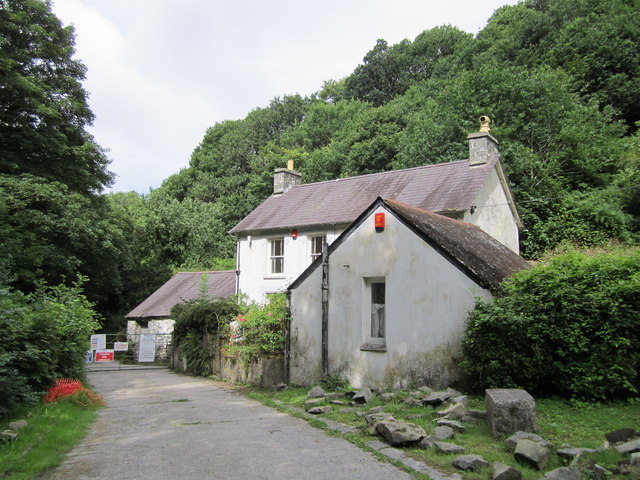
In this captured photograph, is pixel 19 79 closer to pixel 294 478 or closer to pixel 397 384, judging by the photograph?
pixel 397 384

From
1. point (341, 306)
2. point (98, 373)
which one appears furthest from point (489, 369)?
point (98, 373)

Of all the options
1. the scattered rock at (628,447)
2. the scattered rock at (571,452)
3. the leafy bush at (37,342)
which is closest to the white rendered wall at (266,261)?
the leafy bush at (37,342)

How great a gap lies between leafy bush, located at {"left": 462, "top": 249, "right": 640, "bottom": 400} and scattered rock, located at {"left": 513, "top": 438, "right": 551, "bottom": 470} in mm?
3064

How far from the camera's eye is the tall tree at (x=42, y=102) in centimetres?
2166

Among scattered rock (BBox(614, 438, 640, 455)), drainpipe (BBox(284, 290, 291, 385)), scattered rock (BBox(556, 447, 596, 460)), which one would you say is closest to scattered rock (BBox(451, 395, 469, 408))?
scattered rock (BBox(556, 447, 596, 460))

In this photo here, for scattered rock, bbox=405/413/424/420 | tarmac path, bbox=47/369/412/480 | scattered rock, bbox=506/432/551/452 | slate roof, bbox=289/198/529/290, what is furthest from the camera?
slate roof, bbox=289/198/529/290

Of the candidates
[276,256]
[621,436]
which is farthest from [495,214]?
[621,436]

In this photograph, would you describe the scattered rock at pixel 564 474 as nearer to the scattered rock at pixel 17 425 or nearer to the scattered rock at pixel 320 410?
the scattered rock at pixel 320 410

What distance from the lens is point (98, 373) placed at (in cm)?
2297

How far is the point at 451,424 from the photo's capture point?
746cm

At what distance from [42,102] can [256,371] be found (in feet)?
55.2

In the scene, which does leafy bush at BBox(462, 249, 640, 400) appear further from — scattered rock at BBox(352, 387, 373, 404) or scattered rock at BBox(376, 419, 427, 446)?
scattered rock at BBox(376, 419, 427, 446)

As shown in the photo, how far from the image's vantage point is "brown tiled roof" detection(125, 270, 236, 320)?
28703 mm

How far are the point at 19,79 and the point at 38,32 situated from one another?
11.9 ft
